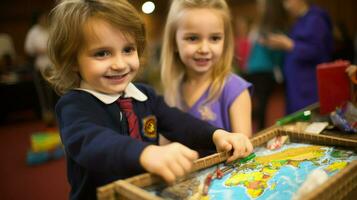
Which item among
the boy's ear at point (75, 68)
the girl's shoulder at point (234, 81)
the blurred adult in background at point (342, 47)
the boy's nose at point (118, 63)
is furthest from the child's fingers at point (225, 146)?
the blurred adult in background at point (342, 47)

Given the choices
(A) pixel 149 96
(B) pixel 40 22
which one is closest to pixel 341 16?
(B) pixel 40 22

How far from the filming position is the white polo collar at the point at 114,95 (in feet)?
2.60

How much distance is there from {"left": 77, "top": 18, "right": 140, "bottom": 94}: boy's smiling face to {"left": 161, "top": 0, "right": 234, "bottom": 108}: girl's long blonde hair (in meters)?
0.45

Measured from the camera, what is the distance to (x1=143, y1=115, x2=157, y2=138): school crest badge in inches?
33.9

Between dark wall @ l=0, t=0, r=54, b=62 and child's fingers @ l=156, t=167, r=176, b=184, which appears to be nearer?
child's fingers @ l=156, t=167, r=176, b=184

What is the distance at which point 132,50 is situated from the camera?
2.65 ft

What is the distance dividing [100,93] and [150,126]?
0.15 m

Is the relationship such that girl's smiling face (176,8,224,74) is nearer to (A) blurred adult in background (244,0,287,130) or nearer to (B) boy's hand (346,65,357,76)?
(B) boy's hand (346,65,357,76)

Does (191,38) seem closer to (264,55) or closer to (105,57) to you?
(105,57)

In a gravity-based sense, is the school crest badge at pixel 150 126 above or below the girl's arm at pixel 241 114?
above

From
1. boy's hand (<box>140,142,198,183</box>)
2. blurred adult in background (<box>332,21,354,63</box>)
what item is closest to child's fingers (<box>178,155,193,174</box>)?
boy's hand (<box>140,142,198,183</box>)

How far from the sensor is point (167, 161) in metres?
0.55

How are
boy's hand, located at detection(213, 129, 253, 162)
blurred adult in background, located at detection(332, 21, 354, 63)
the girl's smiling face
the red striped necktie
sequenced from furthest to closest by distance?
blurred adult in background, located at detection(332, 21, 354, 63) → the girl's smiling face → the red striped necktie → boy's hand, located at detection(213, 129, 253, 162)

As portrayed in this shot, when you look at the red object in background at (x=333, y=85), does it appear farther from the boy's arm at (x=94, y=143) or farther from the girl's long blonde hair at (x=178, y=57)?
the boy's arm at (x=94, y=143)
